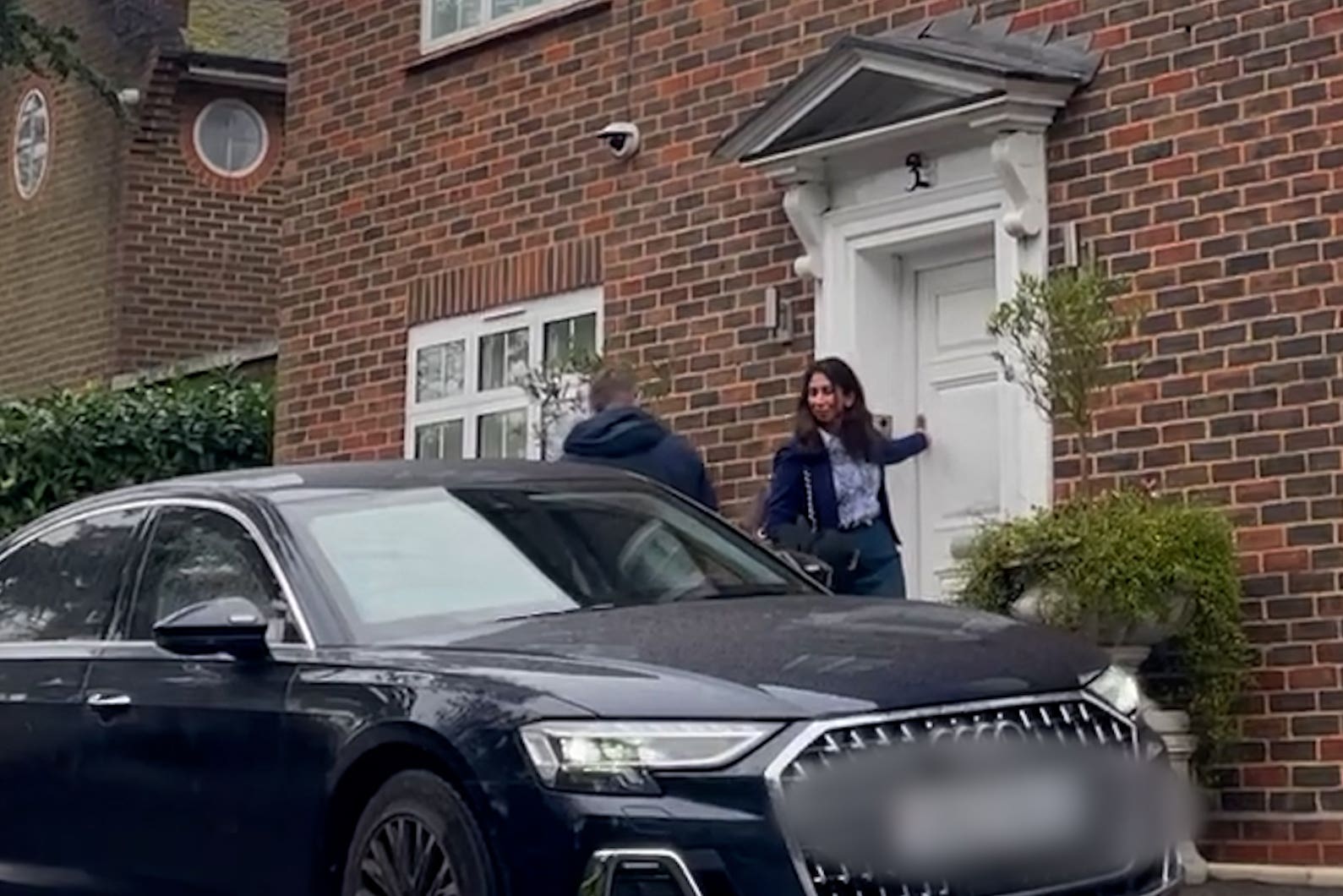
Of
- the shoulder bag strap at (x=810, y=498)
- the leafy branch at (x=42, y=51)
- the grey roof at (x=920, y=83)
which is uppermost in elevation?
the leafy branch at (x=42, y=51)

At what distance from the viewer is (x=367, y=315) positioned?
1391cm

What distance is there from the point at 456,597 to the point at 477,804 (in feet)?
3.27

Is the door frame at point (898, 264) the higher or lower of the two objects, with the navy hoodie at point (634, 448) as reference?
higher

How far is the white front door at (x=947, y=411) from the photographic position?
409 inches

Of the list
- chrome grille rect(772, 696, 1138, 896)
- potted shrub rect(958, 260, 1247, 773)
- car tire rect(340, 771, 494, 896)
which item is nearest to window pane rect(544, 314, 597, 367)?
potted shrub rect(958, 260, 1247, 773)

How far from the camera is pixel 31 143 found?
2112cm

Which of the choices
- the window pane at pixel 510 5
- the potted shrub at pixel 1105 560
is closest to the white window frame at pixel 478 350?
the window pane at pixel 510 5

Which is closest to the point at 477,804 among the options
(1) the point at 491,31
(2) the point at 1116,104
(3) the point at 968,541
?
(3) the point at 968,541

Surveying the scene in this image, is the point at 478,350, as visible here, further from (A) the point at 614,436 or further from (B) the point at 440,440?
(A) the point at 614,436

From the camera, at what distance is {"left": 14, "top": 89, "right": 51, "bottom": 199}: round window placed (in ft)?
68.5

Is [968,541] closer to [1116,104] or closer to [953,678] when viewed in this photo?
[1116,104]

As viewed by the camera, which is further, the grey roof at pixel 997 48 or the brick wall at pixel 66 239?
the brick wall at pixel 66 239

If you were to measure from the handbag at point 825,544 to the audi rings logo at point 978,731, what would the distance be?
12.6 ft

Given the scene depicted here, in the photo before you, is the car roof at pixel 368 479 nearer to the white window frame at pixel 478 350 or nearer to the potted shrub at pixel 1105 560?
the potted shrub at pixel 1105 560
